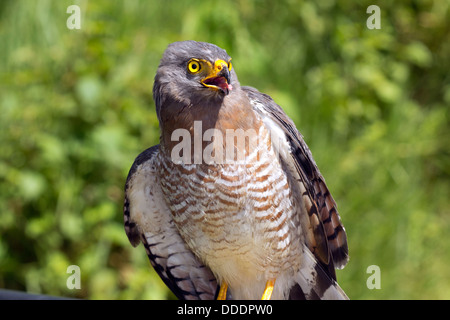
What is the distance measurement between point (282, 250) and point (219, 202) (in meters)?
0.40

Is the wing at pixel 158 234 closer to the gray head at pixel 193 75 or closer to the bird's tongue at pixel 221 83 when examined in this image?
the gray head at pixel 193 75

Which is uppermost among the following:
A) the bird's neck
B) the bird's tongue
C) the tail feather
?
the bird's tongue

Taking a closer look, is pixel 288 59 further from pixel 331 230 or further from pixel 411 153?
pixel 331 230

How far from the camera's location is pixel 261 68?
454cm

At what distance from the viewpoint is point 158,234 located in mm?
2740

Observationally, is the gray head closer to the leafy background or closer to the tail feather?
the tail feather

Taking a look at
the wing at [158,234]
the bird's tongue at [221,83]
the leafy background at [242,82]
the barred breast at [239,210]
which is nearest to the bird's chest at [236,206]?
the barred breast at [239,210]

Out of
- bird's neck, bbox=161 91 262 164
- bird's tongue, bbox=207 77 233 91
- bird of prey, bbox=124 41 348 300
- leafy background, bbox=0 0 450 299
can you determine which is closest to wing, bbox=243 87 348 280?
bird of prey, bbox=124 41 348 300

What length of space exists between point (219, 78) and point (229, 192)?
472mm

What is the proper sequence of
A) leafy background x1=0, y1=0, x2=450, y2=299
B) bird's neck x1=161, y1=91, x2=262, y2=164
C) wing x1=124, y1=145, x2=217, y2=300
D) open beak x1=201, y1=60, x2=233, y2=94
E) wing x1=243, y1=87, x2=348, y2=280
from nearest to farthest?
open beak x1=201, y1=60, x2=233, y2=94 → bird's neck x1=161, y1=91, x2=262, y2=164 → wing x1=243, y1=87, x2=348, y2=280 → wing x1=124, y1=145, x2=217, y2=300 → leafy background x1=0, y1=0, x2=450, y2=299

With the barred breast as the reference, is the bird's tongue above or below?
above

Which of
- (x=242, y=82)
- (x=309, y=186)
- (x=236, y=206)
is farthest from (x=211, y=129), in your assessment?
(x=242, y=82)

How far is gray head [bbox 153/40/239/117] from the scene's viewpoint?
213 cm

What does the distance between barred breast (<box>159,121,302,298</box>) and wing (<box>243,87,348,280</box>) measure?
2.3 inches
